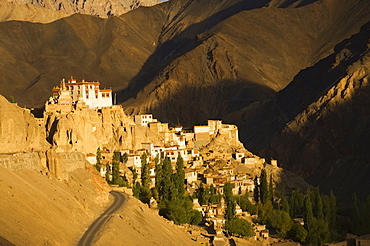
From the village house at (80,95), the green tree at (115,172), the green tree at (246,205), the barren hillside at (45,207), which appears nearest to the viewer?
the barren hillside at (45,207)

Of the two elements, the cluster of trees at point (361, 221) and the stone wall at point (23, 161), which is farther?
the cluster of trees at point (361, 221)

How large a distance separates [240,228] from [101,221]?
21.5m

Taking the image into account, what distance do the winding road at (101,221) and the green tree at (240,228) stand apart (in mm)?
9483

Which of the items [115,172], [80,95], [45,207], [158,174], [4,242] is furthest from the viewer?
[80,95]

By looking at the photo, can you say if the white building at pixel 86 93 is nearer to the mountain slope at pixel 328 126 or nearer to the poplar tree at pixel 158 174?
the poplar tree at pixel 158 174

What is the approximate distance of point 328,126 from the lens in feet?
457

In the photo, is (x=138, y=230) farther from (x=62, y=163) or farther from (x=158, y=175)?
(x=158, y=175)

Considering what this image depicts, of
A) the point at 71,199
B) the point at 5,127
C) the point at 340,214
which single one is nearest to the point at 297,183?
the point at 340,214

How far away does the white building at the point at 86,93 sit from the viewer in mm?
90062

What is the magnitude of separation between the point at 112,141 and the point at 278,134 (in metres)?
59.9

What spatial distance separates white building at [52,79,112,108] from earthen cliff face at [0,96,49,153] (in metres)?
24.3

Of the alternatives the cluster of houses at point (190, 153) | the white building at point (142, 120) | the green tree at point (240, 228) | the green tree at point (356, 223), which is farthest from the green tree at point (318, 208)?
the white building at point (142, 120)

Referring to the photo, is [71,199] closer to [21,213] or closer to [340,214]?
[21,213]

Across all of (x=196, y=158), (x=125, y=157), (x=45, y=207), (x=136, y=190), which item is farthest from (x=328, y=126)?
(x=45, y=207)
